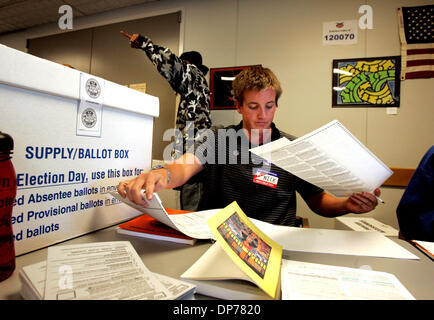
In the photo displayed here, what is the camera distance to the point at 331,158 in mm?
471

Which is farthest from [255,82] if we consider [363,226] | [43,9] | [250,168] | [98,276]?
[43,9]

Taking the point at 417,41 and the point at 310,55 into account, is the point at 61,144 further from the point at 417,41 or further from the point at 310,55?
the point at 417,41

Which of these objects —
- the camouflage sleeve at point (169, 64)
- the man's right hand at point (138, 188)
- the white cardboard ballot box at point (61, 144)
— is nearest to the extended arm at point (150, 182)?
the man's right hand at point (138, 188)

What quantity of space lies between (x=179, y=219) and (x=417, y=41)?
7.79ft

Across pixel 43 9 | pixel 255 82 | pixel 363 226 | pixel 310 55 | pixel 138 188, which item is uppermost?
pixel 43 9

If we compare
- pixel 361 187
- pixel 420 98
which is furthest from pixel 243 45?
pixel 361 187

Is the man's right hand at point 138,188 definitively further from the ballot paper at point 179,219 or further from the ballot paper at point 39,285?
the ballot paper at point 39,285

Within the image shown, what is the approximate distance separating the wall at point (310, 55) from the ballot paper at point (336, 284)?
5.86 ft

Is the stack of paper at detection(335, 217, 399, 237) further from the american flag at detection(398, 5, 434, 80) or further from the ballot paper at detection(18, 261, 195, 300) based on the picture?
the ballot paper at detection(18, 261, 195, 300)

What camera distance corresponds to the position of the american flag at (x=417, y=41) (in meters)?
1.83

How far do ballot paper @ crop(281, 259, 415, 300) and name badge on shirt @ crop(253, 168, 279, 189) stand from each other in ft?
1.88
